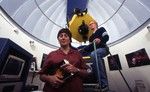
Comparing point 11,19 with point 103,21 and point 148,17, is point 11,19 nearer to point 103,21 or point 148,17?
point 103,21

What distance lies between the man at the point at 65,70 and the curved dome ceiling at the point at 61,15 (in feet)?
4.88

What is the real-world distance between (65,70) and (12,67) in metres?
0.80

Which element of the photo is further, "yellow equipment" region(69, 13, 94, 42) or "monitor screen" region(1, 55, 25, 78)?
"yellow equipment" region(69, 13, 94, 42)

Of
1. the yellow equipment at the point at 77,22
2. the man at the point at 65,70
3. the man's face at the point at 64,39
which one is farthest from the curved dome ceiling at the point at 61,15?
the man at the point at 65,70

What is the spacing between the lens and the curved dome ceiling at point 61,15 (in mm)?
2699

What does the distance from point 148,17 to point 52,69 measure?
75.2 inches

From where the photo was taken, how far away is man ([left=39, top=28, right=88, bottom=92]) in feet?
4.33

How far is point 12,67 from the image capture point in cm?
180

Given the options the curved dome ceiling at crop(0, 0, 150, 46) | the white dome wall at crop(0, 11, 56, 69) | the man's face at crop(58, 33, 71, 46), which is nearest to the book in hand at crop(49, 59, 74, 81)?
the man's face at crop(58, 33, 71, 46)

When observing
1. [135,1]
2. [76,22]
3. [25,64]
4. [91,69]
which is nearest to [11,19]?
[25,64]

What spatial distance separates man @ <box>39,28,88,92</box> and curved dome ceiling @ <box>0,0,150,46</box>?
1.49m

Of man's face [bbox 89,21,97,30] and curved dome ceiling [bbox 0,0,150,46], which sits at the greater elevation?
curved dome ceiling [bbox 0,0,150,46]

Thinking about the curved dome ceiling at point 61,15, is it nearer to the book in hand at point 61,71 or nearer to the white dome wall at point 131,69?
the white dome wall at point 131,69

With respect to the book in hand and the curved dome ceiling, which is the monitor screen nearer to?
the book in hand
